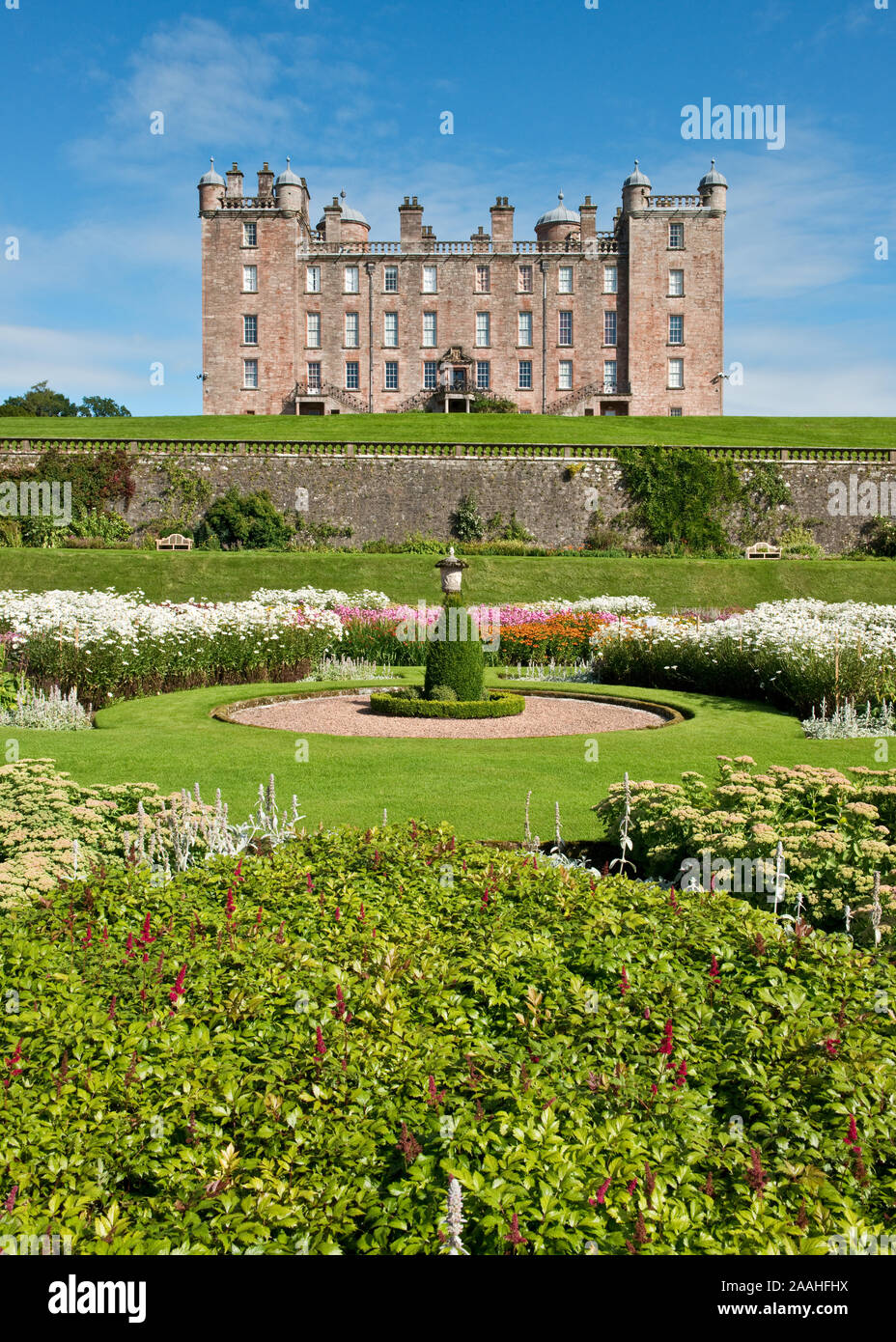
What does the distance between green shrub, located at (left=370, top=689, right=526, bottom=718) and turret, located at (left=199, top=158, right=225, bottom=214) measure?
4188cm

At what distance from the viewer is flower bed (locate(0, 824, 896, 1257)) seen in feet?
7.47

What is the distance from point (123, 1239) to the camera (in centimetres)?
215

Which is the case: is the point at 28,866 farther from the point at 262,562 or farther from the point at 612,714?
the point at 262,562

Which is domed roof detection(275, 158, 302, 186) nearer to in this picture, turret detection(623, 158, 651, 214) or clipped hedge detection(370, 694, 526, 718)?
turret detection(623, 158, 651, 214)

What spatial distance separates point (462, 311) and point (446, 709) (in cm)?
3947

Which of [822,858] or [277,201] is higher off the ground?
[277,201]

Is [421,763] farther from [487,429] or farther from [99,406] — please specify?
[99,406]

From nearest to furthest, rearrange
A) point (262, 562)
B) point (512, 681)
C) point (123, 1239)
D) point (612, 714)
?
point (123, 1239), point (612, 714), point (512, 681), point (262, 562)

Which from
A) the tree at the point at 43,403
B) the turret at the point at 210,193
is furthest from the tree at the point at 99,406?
the turret at the point at 210,193

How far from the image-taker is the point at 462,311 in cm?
4759

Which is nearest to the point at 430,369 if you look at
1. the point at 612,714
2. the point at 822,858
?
the point at 612,714

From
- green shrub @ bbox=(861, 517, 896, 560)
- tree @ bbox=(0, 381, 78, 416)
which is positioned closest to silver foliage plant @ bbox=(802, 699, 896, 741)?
green shrub @ bbox=(861, 517, 896, 560)

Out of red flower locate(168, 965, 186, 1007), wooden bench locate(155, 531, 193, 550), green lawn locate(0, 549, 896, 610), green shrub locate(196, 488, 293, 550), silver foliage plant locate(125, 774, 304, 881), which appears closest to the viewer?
red flower locate(168, 965, 186, 1007)
